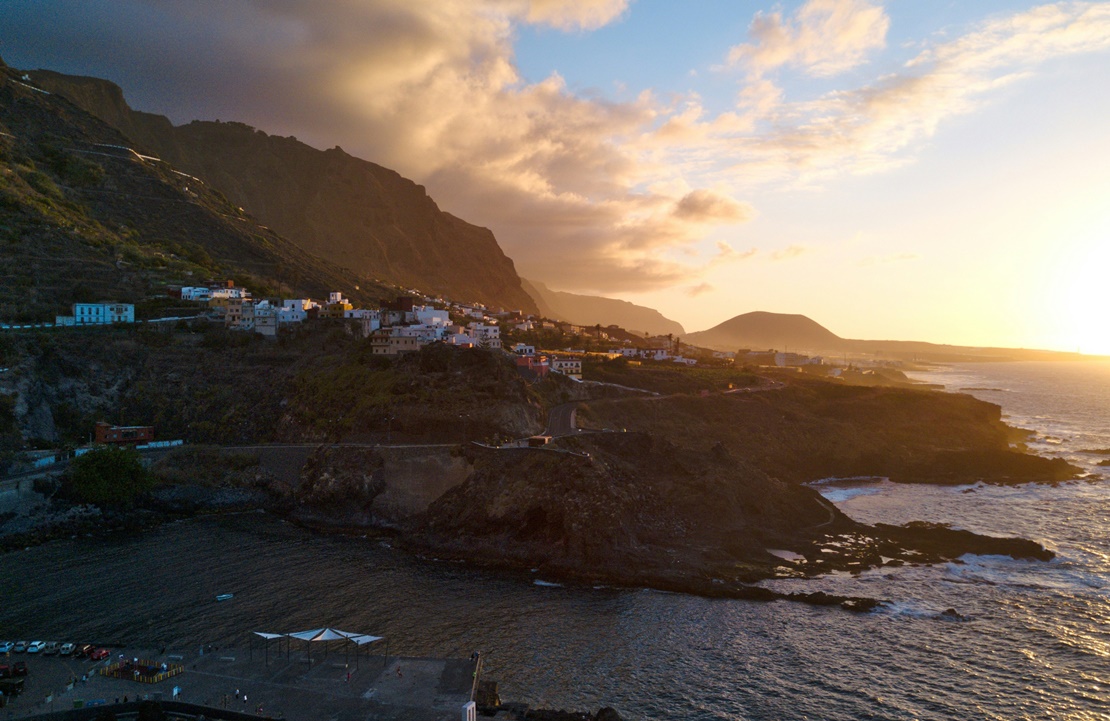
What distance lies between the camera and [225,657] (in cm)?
3011

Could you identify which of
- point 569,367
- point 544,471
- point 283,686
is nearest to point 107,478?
point 544,471

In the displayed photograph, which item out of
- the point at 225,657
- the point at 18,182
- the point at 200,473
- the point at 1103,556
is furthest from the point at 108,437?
the point at 1103,556

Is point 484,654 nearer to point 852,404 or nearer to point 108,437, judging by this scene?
point 108,437

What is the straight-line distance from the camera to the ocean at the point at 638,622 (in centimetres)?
3084

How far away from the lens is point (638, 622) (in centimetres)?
3831

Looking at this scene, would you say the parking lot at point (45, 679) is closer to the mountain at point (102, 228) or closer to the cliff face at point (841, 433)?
the cliff face at point (841, 433)

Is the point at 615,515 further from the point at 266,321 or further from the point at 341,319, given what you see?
the point at 266,321

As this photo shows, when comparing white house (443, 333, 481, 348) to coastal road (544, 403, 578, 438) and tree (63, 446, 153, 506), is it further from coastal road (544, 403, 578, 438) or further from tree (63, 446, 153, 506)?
tree (63, 446, 153, 506)

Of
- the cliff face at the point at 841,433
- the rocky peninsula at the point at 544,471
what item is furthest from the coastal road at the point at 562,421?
the cliff face at the point at 841,433

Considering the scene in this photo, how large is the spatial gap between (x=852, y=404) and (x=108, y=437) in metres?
102

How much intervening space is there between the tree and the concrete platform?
29.4 m

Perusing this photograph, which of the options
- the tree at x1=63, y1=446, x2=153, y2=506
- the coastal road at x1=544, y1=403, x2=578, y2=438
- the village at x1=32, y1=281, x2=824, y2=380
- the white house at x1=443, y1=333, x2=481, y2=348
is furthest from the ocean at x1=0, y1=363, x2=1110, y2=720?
the white house at x1=443, y1=333, x2=481, y2=348

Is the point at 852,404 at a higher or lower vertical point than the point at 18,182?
lower

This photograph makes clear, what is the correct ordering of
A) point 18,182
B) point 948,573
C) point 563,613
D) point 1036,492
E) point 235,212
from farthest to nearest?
point 235,212, point 18,182, point 1036,492, point 948,573, point 563,613
